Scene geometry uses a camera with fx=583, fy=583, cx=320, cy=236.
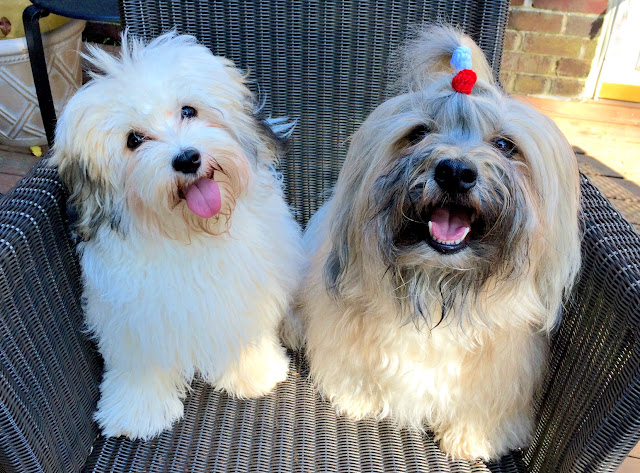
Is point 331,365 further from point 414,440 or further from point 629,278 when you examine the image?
point 629,278

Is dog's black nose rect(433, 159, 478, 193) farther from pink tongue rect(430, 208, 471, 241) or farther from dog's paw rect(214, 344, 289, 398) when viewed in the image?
dog's paw rect(214, 344, 289, 398)

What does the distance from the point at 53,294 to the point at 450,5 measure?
4.68ft

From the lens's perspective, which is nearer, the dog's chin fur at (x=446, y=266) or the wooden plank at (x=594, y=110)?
the dog's chin fur at (x=446, y=266)

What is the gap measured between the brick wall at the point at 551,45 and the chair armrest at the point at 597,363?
2.30 meters

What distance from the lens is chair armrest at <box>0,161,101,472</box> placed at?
1.20 m

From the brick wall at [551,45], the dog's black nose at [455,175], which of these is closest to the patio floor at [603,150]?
the brick wall at [551,45]

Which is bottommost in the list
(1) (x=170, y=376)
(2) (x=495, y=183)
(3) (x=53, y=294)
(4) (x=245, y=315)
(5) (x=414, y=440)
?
(5) (x=414, y=440)

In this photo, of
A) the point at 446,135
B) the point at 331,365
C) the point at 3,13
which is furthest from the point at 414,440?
the point at 3,13

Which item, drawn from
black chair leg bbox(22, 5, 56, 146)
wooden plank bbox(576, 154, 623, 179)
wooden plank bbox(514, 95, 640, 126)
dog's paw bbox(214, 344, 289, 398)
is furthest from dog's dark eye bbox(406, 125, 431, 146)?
wooden plank bbox(514, 95, 640, 126)

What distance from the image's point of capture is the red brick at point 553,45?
3.45 meters

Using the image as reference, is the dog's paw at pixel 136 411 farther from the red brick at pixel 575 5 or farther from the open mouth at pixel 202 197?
the red brick at pixel 575 5

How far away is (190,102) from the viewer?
134 cm

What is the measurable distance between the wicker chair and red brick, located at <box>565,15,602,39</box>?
1.88 meters

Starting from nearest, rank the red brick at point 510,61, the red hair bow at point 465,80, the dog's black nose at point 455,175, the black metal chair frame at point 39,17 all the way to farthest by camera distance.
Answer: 1. the dog's black nose at point 455,175
2. the red hair bow at point 465,80
3. the black metal chair frame at point 39,17
4. the red brick at point 510,61
